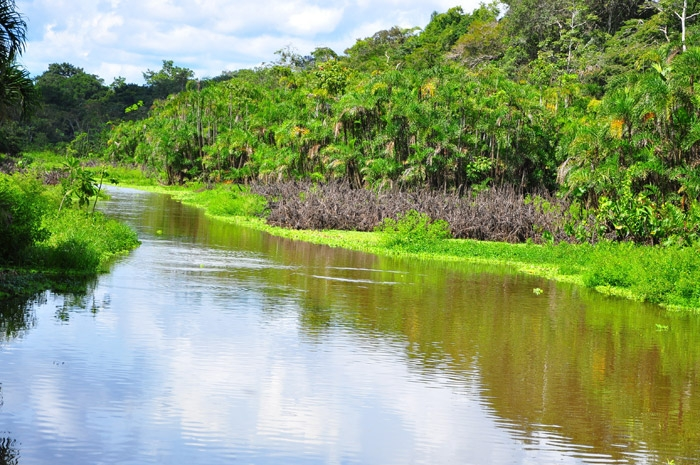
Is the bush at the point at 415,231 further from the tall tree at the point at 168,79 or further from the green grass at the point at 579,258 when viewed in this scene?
the tall tree at the point at 168,79

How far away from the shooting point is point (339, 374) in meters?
10.8

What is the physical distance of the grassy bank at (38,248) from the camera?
595 inches

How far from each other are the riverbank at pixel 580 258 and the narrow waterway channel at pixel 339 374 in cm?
77

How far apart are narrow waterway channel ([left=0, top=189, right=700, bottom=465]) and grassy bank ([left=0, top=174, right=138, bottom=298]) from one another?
655 millimetres

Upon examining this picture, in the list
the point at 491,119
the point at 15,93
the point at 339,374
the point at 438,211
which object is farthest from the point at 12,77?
the point at 491,119

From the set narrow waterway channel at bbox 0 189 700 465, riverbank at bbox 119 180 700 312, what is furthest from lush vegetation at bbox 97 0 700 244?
narrow waterway channel at bbox 0 189 700 465

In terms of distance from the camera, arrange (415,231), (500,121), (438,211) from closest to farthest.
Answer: (415,231)
(438,211)
(500,121)

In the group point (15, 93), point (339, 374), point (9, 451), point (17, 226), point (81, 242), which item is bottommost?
point (9, 451)

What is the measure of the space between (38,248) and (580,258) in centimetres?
1283

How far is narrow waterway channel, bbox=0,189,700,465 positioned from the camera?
8.13m

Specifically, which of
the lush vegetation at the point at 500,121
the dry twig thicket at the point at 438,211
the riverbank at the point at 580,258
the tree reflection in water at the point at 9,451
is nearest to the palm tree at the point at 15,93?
the tree reflection in water at the point at 9,451

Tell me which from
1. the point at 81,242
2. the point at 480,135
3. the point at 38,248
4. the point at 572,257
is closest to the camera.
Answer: the point at 38,248

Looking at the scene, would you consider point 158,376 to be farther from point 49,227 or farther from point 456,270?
point 456,270

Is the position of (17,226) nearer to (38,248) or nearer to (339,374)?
(38,248)
